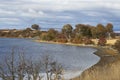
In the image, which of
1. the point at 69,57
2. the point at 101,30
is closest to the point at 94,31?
the point at 101,30

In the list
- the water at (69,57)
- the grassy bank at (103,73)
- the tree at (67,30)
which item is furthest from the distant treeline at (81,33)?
the grassy bank at (103,73)

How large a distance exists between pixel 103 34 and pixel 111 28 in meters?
5.51

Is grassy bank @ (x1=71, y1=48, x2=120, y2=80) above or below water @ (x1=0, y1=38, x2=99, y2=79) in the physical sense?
above

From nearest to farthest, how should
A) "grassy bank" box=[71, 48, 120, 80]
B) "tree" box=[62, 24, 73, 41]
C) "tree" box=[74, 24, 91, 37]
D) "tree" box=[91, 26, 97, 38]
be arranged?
1. "grassy bank" box=[71, 48, 120, 80]
2. "tree" box=[91, 26, 97, 38]
3. "tree" box=[74, 24, 91, 37]
4. "tree" box=[62, 24, 73, 41]

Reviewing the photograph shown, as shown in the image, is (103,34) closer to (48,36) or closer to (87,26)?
(87,26)

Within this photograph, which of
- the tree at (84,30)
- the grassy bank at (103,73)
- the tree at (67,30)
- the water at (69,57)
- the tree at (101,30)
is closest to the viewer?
the grassy bank at (103,73)

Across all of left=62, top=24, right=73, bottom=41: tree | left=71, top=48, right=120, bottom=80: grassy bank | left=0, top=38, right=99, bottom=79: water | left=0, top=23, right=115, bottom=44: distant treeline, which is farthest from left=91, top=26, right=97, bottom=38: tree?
left=71, top=48, right=120, bottom=80: grassy bank

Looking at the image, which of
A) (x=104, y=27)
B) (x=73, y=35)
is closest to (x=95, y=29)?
(x=104, y=27)

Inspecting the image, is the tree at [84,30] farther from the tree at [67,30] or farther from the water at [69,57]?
the water at [69,57]

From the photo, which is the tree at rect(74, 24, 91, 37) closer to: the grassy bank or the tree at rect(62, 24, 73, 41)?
the tree at rect(62, 24, 73, 41)

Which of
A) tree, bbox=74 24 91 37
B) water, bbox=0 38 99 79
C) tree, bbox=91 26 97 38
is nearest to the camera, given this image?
water, bbox=0 38 99 79

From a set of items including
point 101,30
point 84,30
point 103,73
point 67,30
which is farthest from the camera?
point 67,30

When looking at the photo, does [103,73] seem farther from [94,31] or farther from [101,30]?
[94,31]

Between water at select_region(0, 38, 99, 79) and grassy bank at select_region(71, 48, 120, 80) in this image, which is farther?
water at select_region(0, 38, 99, 79)
